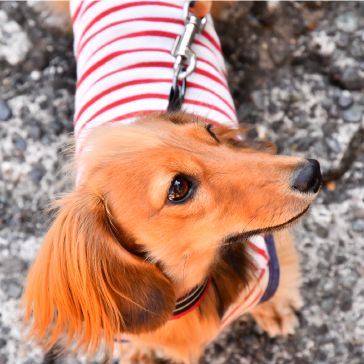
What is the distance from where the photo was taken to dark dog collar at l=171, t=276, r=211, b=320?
1635 mm

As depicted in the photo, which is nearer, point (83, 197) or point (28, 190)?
point (83, 197)

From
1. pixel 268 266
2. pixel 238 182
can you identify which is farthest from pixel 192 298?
pixel 238 182

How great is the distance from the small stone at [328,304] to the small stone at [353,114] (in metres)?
1.07

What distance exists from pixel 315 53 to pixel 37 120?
6.08 ft

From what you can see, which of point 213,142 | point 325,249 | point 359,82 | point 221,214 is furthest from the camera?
point 359,82

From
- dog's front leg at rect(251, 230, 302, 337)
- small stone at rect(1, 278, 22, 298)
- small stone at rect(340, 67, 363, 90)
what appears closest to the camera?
dog's front leg at rect(251, 230, 302, 337)

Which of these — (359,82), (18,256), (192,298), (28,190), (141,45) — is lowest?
(18,256)

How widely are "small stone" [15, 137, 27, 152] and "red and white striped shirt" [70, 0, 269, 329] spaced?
0.77 meters

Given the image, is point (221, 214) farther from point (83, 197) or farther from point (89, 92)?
point (89, 92)

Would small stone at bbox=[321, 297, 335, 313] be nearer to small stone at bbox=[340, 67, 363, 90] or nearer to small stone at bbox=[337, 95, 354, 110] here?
small stone at bbox=[337, 95, 354, 110]

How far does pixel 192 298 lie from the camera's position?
5.44 ft

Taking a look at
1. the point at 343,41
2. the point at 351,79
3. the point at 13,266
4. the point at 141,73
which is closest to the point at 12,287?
the point at 13,266

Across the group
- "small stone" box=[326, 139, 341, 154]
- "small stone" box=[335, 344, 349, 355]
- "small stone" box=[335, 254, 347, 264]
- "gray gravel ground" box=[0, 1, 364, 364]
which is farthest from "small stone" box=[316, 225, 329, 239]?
"small stone" box=[335, 344, 349, 355]

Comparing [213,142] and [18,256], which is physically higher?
[213,142]
